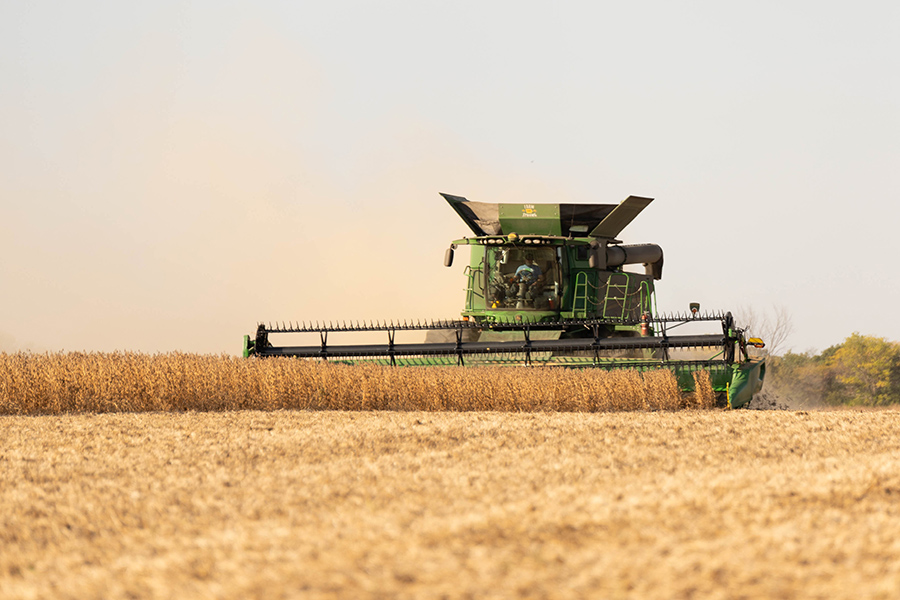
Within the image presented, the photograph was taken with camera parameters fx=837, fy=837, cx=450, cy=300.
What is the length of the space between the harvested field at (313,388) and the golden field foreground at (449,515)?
2041mm

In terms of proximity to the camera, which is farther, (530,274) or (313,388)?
(530,274)

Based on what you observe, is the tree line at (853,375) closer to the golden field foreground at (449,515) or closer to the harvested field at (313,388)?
the harvested field at (313,388)

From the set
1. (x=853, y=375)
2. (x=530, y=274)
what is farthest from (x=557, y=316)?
(x=853, y=375)

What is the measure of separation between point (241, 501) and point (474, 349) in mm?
6317

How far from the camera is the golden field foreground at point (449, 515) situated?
2.87m

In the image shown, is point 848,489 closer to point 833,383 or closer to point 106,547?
point 106,547

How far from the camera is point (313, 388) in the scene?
373 inches

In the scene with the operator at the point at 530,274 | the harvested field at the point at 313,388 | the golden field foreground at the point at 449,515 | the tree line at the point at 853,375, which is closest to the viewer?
the golden field foreground at the point at 449,515

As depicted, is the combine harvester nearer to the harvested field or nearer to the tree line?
the harvested field

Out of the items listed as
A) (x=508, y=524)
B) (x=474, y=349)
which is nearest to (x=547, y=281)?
(x=474, y=349)

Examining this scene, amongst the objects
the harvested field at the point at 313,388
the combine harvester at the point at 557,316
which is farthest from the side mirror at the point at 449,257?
the harvested field at the point at 313,388

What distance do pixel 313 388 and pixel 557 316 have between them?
3.62m

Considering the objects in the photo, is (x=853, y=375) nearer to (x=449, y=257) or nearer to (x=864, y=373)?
(x=864, y=373)

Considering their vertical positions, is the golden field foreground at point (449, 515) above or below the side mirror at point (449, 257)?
below
